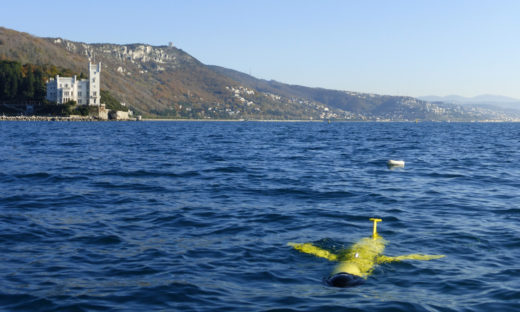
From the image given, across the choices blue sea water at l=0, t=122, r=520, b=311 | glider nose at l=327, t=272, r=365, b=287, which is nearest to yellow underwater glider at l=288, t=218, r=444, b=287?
glider nose at l=327, t=272, r=365, b=287

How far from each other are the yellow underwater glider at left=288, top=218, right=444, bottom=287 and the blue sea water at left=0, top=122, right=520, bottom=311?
253 millimetres

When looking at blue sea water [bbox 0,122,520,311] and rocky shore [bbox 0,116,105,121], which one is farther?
rocky shore [bbox 0,116,105,121]

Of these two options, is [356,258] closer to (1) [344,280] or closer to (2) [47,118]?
(1) [344,280]

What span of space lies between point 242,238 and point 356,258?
3.70m

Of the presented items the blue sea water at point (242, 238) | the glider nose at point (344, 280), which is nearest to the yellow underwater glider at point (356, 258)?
the glider nose at point (344, 280)

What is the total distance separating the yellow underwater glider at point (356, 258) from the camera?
33.6ft

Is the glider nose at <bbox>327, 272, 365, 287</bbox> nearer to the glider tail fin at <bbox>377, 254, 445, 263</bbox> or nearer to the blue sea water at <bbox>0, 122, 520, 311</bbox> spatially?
the blue sea water at <bbox>0, 122, 520, 311</bbox>

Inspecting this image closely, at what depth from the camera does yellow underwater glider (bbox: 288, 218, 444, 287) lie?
10242 mm

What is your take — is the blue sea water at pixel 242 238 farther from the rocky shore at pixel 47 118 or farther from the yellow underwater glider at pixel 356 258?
the rocky shore at pixel 47 118

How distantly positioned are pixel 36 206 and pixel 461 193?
759 inches

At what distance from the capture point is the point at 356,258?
11.7 metres

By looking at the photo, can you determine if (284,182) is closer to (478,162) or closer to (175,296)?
(175,296)

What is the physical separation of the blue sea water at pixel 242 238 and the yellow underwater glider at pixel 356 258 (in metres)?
0.25

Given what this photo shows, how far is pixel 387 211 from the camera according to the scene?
60.2ft
